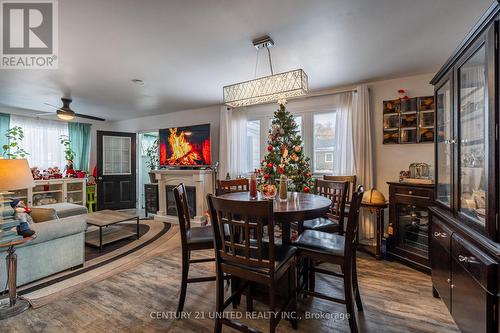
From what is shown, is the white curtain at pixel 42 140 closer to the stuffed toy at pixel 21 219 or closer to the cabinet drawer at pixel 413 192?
the stuffed toy at pixel 21 219

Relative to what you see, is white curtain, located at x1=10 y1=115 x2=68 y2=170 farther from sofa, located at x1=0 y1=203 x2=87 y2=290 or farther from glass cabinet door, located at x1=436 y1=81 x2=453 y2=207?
glass cabinet door, located at x1=436 y1=81 x2=453 y2=207

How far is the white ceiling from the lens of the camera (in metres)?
1.75

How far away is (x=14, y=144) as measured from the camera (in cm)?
463

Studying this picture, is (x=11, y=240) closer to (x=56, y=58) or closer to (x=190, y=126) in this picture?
(x=56, y=58)

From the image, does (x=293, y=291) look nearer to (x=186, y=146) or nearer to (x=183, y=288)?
(x=183, y=288)

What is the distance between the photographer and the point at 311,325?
5.54ft

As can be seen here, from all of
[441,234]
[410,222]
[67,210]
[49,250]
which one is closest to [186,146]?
[67,210]

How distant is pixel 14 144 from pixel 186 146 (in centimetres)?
348

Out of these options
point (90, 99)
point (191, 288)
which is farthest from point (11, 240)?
point (90, 99)

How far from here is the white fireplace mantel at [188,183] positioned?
14.8 feet

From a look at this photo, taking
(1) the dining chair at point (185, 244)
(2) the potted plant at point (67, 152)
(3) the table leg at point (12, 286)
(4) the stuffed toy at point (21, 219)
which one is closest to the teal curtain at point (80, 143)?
(2) the potted plant at point (67, 152)

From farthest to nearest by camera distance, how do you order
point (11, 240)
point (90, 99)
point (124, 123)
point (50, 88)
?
point (124, 123)
point (90, 99)
point (50, 88)
point (11, 240)

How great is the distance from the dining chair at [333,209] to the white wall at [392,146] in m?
1.27

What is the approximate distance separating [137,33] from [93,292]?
2473 millimetres
